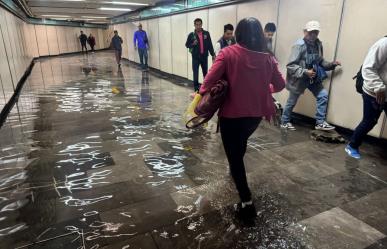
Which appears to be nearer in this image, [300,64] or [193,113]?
[193,113]

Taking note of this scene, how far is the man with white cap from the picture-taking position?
4188mm

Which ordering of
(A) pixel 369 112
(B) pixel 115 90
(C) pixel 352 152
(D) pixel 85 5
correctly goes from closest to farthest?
(A) pixel 369 112
(C) pixel 352 152
(B) pixel 115 90
(D) pixel 85 5

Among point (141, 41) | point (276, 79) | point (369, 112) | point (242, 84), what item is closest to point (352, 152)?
point (369, 112)

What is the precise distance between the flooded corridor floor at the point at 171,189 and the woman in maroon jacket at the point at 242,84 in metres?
0.52

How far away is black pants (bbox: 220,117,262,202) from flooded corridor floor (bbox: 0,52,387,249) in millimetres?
325

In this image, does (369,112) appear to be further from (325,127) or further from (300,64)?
(300,64)

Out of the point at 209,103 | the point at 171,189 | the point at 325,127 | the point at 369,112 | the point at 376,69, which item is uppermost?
the point at 376,69

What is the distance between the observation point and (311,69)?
4.24 m

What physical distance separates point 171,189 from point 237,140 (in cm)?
97

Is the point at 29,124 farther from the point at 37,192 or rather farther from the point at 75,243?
the point at 75,243

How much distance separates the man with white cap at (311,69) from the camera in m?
4.19

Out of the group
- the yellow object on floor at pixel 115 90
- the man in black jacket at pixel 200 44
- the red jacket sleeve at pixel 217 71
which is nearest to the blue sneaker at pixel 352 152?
the red jacket sleeve at pixel 217 71

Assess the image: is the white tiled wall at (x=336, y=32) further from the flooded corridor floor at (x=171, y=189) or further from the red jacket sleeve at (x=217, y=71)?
the red jacket sleeve at (x=217, y=71)

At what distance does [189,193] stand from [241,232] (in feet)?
2.30
